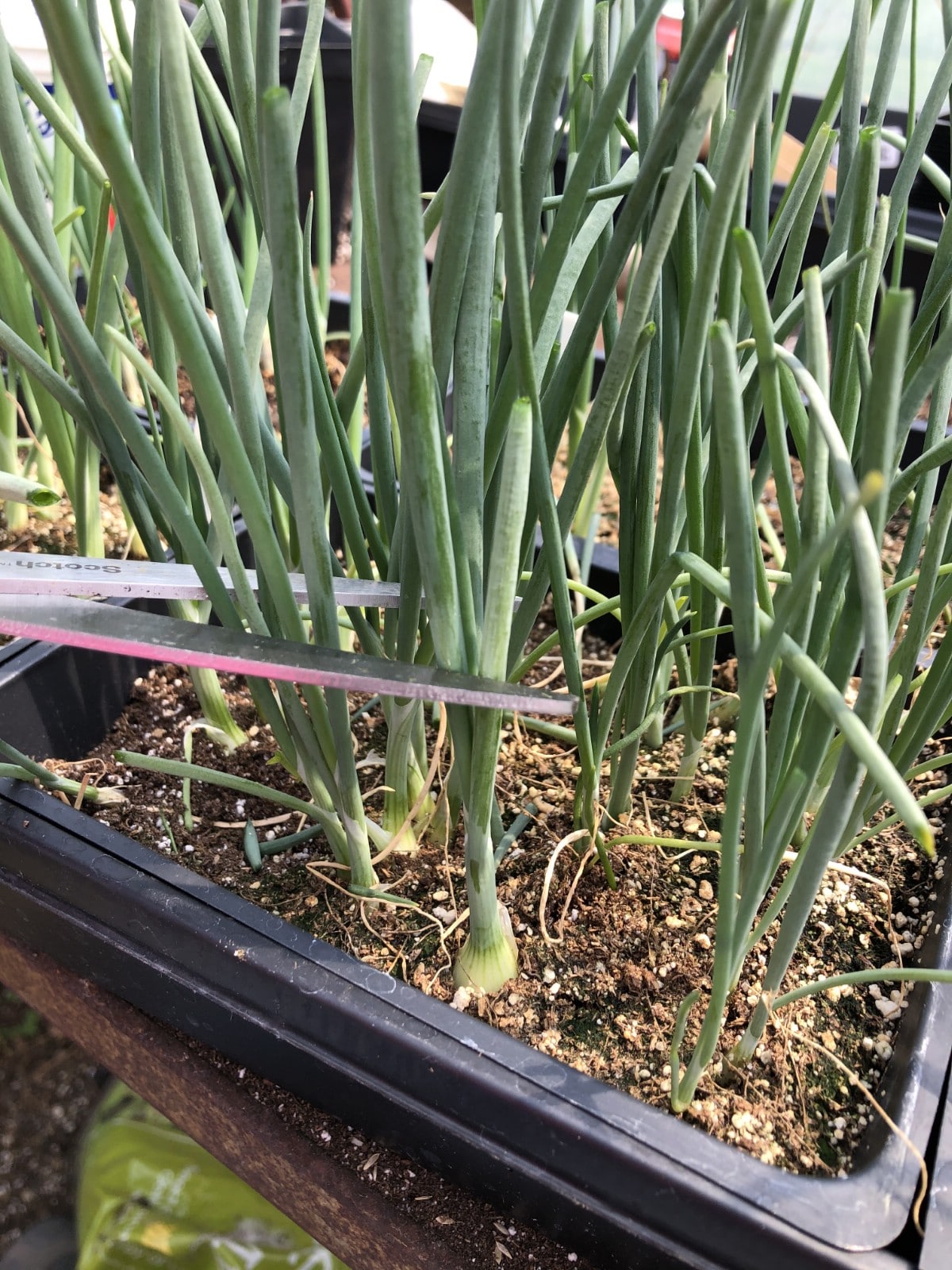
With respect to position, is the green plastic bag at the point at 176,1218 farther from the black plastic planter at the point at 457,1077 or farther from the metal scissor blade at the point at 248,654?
the metal scissor blade at the point at 248,654

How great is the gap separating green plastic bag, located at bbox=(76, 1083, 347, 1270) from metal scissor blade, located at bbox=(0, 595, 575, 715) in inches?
19.0

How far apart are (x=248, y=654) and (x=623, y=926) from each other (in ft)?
0.70

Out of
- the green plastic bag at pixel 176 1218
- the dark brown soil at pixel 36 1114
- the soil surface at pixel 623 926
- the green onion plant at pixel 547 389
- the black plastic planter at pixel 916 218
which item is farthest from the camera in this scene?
the black plastic planter at pixel 916 218

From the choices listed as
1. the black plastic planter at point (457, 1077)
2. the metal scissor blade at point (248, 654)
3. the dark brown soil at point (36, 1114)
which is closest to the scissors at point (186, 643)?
the metal scissor blade at point (248, 654)

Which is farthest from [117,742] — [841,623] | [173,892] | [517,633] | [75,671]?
[841,623]

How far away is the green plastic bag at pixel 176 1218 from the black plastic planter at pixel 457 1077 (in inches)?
12.4

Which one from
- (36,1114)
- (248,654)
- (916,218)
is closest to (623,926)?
(248,654)

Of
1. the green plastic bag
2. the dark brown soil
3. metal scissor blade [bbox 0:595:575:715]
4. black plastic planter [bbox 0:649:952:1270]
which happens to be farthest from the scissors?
the dark brown soil

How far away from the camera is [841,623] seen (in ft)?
0.78

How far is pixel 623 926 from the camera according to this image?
1.23 feet

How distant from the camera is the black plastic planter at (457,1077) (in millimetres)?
259

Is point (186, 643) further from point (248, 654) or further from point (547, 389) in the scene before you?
point (547, 389)

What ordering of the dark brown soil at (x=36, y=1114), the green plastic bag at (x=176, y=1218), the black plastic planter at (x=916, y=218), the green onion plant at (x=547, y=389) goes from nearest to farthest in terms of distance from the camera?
the green onion plant at (x=547, y=389) → the green plastic bag at (x=176, y=1218) → the dark brown soil at (x=36, y=1114) → the black plastic planter at (x=916, y=218)

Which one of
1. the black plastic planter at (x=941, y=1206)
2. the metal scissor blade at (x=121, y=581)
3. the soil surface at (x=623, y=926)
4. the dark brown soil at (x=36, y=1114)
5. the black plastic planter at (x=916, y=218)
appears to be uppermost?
the black plastic planter at (x=916, y=218)
